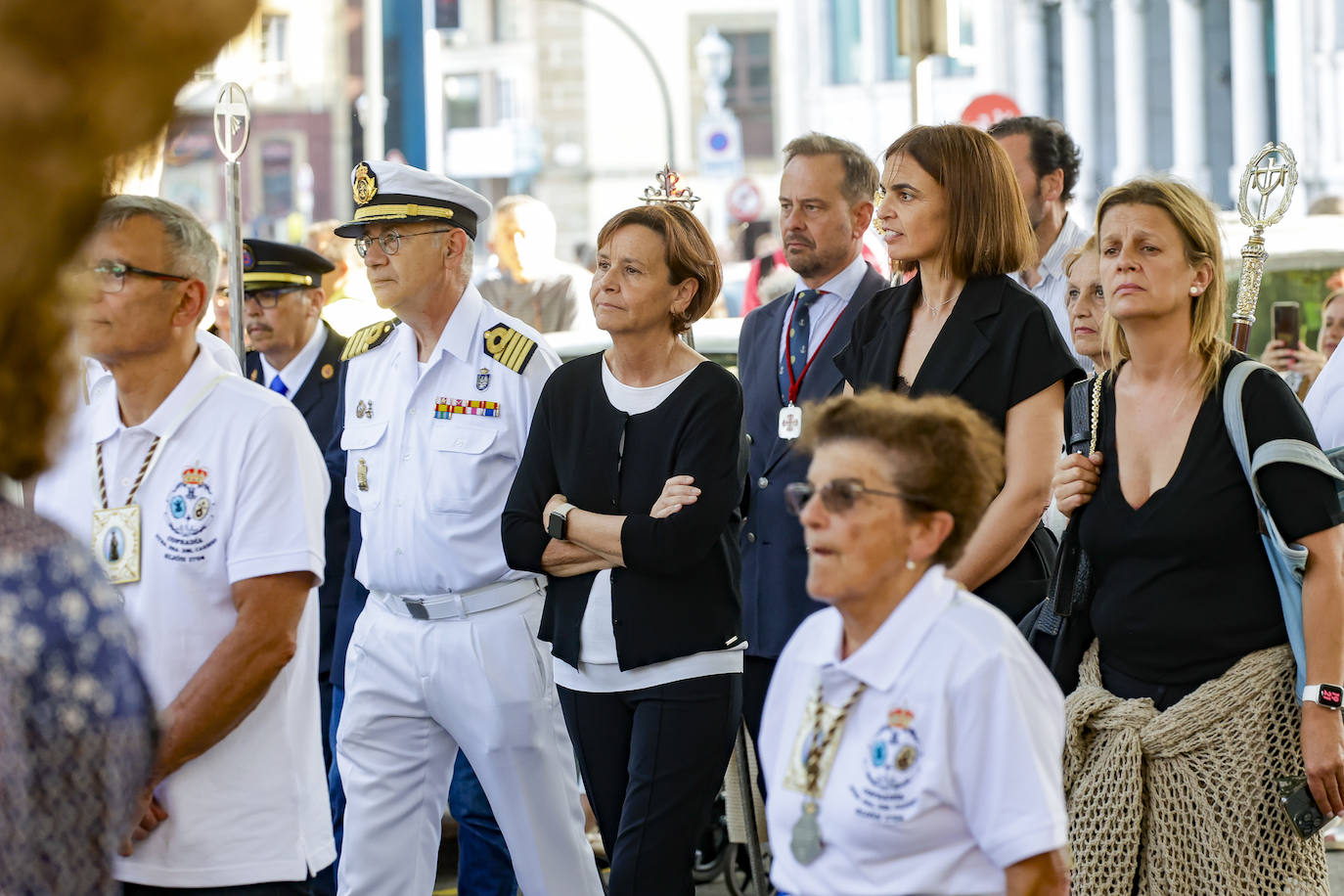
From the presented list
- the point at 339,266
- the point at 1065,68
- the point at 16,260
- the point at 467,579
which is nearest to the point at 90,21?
the point at 16,260

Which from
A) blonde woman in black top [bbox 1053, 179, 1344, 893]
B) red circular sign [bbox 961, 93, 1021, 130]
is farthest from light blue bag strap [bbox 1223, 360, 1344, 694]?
red circular sign [bbox 961, 93, 1021, 130]

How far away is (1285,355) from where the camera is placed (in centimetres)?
590

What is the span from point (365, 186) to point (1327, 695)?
9.35ft

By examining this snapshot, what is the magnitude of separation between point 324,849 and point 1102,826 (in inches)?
61.2

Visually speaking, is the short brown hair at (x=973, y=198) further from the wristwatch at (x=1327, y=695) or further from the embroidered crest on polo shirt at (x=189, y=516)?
the embroidered crest on polo shirt at (x=189, y=516)

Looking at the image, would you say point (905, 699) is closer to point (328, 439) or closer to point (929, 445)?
point (929, 445)

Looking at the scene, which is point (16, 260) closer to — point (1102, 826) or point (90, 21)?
point (90, 21)

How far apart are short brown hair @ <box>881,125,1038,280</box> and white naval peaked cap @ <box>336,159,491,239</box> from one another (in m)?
1.39

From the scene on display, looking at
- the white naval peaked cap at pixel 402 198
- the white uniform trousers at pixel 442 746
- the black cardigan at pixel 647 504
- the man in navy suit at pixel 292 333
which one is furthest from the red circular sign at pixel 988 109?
the white uniform trousers at pixel 442 746

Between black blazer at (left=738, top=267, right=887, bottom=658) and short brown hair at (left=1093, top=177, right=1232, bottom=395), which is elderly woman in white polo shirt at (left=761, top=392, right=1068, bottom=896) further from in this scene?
black blazer at (left=738, top=267, right=887, bottom=658)

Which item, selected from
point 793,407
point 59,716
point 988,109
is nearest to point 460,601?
point 793,407

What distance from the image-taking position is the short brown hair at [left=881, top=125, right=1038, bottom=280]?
4.07 metres

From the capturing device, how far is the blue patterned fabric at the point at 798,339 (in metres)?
4.90

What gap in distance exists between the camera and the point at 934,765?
2455 mm
